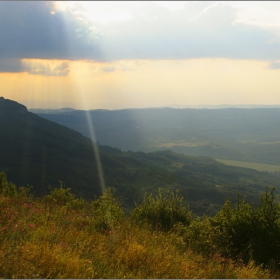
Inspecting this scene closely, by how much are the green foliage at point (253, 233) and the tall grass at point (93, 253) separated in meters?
0.64

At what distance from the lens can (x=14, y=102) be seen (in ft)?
539

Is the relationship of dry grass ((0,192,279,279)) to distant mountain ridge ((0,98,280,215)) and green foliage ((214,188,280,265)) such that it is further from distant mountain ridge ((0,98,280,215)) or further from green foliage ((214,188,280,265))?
distant mountain ridge ((0,98,280,215))

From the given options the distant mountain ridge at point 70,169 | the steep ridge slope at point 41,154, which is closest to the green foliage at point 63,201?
the distant mountain ridge at point 70,169

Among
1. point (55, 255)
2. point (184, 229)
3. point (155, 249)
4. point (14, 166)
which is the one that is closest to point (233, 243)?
point (184, 229)

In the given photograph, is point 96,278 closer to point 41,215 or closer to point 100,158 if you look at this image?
point 41,215

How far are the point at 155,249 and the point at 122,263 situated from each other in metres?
1.01

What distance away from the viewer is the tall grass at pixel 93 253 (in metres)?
4.66

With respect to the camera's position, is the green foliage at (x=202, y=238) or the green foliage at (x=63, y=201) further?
the green foliage at (x=63, y=201)

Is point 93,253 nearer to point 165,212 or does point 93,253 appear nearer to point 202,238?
point 202,238

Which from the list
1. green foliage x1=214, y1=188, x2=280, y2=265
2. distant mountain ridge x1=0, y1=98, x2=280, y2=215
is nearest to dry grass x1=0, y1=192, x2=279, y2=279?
green foliage x1=214, y1=188, x2=280, y2=265

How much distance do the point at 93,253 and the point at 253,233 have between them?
435cm

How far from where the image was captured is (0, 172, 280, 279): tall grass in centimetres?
466

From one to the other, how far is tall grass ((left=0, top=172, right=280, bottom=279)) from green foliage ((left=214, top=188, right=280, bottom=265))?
642mm

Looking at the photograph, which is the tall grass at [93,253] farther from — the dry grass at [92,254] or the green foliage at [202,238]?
the green foliage at [202,238]
